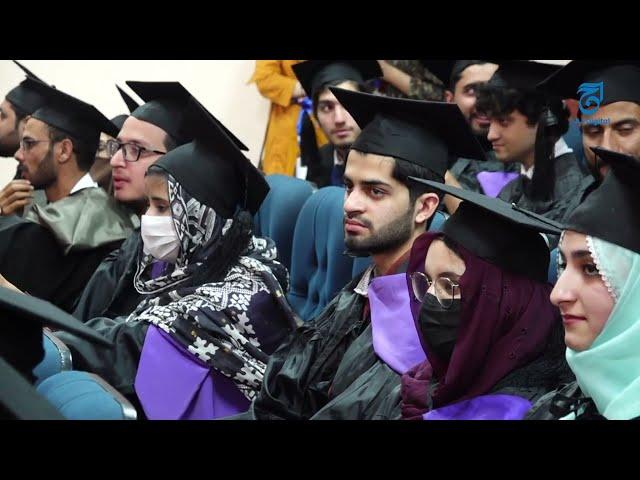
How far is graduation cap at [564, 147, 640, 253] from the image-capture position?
91.0 inches

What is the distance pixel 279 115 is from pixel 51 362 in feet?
15.7

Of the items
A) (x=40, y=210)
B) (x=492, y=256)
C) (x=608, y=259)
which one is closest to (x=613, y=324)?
(x=608, y=259)

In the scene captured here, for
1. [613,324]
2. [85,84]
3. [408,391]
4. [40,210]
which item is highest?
[85,84]

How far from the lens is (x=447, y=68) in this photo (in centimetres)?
550

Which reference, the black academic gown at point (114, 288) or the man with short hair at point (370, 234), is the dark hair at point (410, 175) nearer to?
the man with short hair at point (370, 234)

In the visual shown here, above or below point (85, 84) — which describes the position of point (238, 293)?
below

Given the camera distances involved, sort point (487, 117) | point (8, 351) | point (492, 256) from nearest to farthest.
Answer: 1. point (8, 351)
2. point (492, 256)
3. point (487, 117)

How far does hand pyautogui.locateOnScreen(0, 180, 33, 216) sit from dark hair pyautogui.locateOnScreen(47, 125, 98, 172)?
1.02 ft

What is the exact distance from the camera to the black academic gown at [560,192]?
412cm

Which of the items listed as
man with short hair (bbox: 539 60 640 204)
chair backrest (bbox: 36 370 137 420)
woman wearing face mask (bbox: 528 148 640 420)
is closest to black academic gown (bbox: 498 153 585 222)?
man with short hair (bbox: 539 60 640 204)

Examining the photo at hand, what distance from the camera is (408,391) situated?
2785 mm

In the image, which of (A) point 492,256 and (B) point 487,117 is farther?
(B) point 487,117

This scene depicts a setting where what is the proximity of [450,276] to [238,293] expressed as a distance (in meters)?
1.18

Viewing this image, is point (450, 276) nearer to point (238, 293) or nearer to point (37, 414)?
point (238, 293)
